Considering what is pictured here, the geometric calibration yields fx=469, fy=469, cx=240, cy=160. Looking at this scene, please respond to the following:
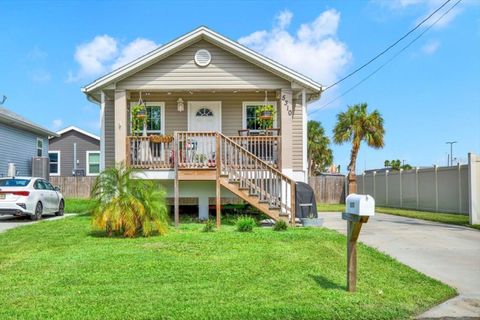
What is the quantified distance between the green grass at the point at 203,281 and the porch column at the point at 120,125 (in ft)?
15.9

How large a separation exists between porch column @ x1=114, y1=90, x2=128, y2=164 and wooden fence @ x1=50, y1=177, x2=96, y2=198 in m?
14.0

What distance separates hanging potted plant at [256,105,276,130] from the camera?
14.7 m

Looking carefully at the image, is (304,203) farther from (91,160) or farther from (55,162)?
(55,162)

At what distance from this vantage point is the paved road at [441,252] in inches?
200

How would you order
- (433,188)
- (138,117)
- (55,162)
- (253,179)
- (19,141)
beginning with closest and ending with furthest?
(253,179) < (138,117) < (433,188) < (19,141) < (55,162)

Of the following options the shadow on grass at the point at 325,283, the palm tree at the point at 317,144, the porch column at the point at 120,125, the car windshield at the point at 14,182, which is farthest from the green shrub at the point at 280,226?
the palm tree at the point at 317,144

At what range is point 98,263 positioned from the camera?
6.93 m

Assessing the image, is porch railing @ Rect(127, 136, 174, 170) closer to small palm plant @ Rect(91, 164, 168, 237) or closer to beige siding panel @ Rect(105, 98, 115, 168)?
beige siding panel @ Rect(105, 98, 115, 168)

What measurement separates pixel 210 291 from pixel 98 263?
2.37m

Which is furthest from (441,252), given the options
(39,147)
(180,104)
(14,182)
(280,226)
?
(39,147)

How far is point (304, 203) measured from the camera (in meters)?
12.6

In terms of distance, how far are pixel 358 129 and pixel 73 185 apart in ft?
56.9

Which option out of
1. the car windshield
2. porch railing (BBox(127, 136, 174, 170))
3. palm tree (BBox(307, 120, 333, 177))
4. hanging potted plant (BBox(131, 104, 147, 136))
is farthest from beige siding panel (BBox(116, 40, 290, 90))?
palm tree (BBox(307, 120, 333, 177))

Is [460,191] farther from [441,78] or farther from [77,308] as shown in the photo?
[77,308]
